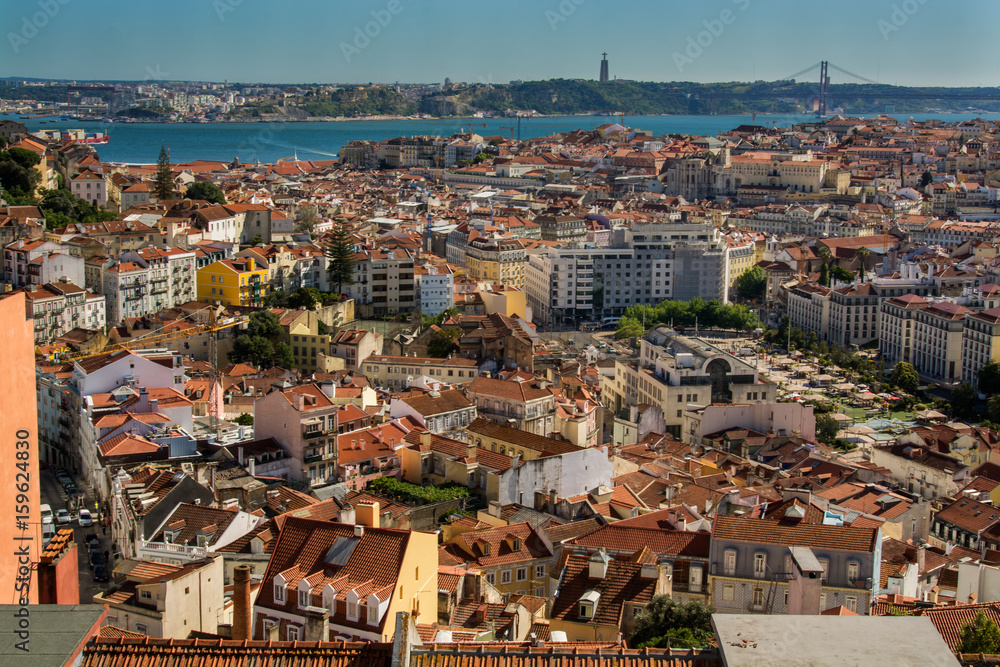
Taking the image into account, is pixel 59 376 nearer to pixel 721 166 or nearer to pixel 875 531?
pixel 875 531

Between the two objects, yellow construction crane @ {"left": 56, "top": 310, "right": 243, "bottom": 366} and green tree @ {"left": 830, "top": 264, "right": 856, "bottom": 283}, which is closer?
yellow construction crane @ {"left": 56, "top": 310, "right": 243, "bottom": 366}

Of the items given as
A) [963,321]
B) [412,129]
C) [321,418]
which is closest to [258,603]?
[321,418]

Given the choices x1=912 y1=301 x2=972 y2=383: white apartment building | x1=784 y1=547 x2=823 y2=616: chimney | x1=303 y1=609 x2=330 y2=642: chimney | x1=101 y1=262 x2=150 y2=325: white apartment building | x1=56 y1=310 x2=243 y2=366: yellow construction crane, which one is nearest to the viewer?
x1=784 y1=547 x2=823 y2=616: chimney

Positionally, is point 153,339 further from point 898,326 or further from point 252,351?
point 898,326

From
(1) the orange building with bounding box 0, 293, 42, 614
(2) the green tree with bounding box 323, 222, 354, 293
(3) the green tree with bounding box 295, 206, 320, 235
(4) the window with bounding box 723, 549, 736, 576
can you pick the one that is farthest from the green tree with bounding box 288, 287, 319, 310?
(1) the orange building with bounding box 0, 293, 42, 614

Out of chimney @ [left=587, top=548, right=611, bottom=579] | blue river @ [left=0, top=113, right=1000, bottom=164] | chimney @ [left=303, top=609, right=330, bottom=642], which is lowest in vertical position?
chimney @ [left=587, top=548, right=611, bottom=579]

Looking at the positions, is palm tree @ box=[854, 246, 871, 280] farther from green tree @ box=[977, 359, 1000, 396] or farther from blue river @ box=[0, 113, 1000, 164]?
blue river @ box=[0, 113, 1000, 164]
